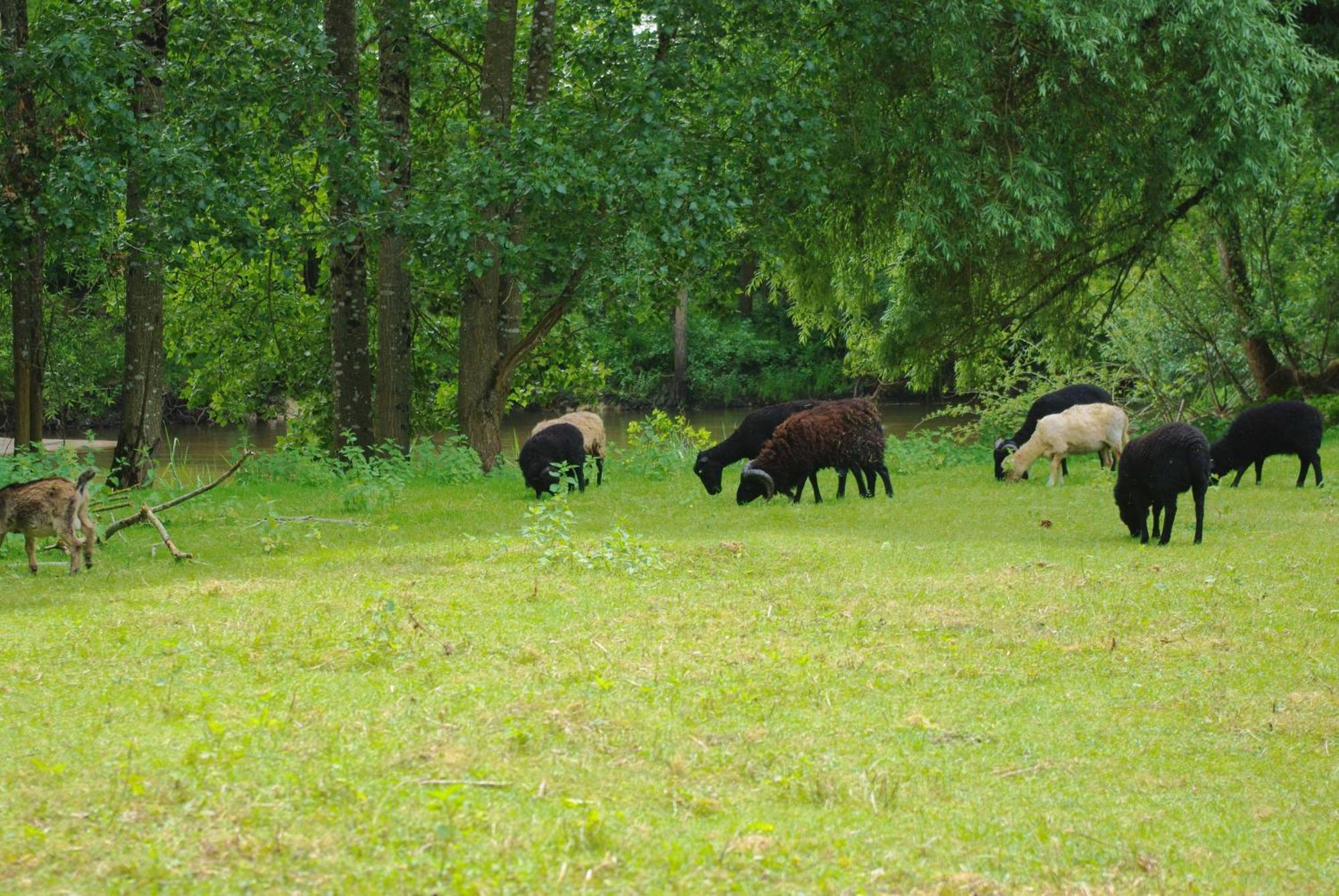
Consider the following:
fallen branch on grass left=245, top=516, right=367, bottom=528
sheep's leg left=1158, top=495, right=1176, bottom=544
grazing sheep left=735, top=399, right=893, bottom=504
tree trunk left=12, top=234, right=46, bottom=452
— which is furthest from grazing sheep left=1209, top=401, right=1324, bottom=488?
tree trunk left=12, top=234, right=46, bottom=452

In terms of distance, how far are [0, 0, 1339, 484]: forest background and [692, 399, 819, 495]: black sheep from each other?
86.9 inches

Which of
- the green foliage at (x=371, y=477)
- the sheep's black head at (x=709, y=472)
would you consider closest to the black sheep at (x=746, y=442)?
the sheep's black head at (x=709, y=472)

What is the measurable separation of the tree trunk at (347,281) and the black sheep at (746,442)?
4686 mm

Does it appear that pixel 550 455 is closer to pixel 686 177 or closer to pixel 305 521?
pixel 686 177

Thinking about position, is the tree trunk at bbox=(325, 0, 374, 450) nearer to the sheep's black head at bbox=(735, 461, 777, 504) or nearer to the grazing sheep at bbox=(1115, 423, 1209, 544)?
the sheep's black head at bbox=(735, 461, 777, 504)

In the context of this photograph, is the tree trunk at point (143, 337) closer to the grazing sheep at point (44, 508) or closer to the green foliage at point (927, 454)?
the grazing sheep at point (44, 508)

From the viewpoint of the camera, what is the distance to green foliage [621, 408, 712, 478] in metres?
19.9

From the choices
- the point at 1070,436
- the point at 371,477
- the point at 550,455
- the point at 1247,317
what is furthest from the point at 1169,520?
the point at 1247,317

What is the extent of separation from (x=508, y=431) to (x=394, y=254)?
2094 cm

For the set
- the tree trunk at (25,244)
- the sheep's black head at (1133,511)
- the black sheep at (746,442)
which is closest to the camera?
the sheep's black head at (1133,511)

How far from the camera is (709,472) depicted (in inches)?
687

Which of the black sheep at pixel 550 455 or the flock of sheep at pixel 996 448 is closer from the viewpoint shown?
the flock of sheep at pixel 996 448

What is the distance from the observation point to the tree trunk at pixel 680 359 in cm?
4978

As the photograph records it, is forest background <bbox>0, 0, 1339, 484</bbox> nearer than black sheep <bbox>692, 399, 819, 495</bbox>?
Yes
